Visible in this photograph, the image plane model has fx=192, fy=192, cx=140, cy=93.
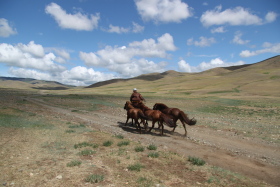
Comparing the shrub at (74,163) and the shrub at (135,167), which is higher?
the shrub at (74,163)

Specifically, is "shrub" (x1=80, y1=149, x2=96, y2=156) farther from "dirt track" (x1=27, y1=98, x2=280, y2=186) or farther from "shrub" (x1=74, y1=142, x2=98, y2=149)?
"dirt track" (x1=27, y1=98, x2=280, y2=186)

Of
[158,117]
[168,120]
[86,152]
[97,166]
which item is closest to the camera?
[97,166]

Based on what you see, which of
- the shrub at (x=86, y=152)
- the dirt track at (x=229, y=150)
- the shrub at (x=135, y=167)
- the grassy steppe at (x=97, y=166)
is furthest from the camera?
the shrub at (x=86, y=152)

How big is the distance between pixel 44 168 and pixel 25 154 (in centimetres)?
198

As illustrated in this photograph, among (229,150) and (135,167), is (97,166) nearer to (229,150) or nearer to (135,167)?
(135,167)

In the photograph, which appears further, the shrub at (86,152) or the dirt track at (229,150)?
the shrub at (86,152)

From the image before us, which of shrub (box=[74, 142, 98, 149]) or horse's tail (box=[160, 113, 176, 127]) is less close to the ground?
horse's tail (box=[160, 113, 176, 127])

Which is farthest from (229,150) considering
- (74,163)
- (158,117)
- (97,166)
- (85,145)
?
(74,163)

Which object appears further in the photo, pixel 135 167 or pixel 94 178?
pixel 135 167

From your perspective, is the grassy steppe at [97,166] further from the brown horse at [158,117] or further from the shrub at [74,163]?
the brown horse at [158,117]

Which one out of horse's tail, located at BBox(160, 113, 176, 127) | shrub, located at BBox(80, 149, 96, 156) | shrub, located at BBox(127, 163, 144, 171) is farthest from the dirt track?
shrub, located at BBox(80, 149, 96, 156)

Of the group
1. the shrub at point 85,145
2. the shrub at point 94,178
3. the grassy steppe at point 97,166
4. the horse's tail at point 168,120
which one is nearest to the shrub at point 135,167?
the grassy steppe at point 97,166

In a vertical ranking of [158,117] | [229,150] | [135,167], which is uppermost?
[158,117]

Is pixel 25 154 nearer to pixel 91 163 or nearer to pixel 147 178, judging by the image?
pixel 91 163
